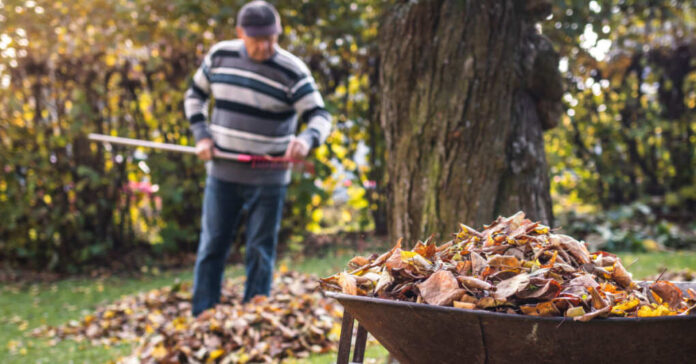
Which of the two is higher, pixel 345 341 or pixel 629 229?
pixel 629 229

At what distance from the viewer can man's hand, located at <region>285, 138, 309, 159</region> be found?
3541mm

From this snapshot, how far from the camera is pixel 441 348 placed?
4.50 ft

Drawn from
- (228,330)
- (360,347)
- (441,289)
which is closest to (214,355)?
(228,330)

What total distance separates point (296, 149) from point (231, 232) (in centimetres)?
82

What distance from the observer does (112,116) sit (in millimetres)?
6598

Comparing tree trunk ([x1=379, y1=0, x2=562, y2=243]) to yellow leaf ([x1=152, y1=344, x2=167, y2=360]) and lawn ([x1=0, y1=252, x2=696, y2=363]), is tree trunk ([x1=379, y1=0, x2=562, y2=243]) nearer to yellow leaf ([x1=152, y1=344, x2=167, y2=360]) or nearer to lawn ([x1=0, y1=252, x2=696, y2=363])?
lawn ([x1=0, y1=252, x2=696, y2=363])

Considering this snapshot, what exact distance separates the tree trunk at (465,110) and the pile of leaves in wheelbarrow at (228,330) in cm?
77

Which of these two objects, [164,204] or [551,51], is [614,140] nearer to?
[551,51]

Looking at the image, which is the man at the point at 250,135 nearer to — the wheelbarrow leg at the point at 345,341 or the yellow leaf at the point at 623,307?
the wheelbarrow leg at the point at 345,341

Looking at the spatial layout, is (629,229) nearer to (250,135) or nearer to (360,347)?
(250,135)

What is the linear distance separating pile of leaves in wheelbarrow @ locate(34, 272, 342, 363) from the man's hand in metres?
0.84

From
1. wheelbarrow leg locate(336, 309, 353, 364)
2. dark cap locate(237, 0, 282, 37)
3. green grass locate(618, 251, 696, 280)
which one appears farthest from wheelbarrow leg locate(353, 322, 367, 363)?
green grass locate(618, 251, 696, 280)

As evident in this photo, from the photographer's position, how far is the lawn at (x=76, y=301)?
12.1 feet

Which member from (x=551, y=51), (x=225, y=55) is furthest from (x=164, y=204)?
(x=551, y=51)
